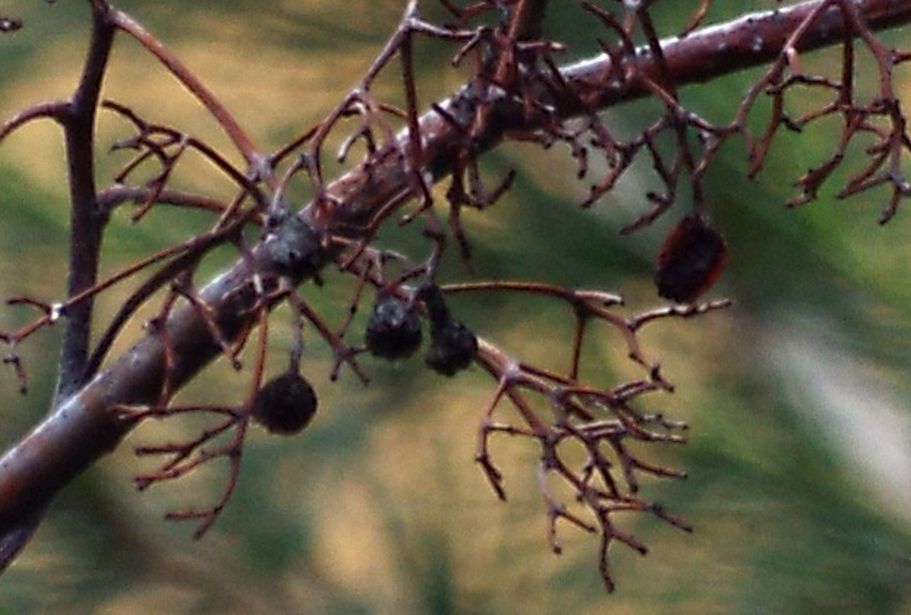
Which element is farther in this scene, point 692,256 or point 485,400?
point 485,400

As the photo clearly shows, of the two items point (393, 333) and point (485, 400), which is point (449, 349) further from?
point (485, 400)

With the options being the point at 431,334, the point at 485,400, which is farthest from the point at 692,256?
A: the point at 485,400

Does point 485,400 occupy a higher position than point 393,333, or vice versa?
point 393,333

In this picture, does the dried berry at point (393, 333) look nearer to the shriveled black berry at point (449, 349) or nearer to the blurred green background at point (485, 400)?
the shriveled black berry at point (449, 349)

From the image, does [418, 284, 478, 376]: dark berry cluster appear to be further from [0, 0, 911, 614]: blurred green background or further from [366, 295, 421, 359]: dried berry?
[0, 0, 911, 614]: blurred green background

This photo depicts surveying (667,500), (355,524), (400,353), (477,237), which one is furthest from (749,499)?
(400,353)

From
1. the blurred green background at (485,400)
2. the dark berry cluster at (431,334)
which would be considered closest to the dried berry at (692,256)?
the dark berry cluster at (431,334)

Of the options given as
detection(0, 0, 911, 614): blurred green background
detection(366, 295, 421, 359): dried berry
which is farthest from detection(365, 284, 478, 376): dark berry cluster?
detection(0, 0, 911, 614): blurred green background
